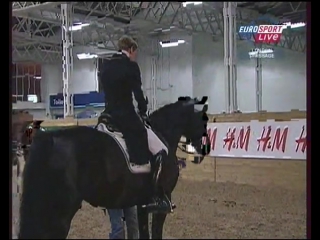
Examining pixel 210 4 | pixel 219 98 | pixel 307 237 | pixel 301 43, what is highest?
pixel 210 4

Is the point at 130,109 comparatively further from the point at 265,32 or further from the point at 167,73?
the point at 265,32

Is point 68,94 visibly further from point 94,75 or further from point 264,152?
point 264,152

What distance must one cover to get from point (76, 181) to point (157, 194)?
13.8 inches

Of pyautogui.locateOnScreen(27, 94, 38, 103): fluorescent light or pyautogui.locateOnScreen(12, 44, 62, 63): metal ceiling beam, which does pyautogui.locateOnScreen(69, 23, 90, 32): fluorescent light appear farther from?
pyautogui.locateOnScreen(27, 94, 38, 103): fluorescent light

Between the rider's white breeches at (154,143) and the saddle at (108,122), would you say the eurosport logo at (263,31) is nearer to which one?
the rider's white breeches at (154,143)

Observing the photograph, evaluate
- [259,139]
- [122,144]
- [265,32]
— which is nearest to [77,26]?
[122,144]

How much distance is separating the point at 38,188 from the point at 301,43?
122cm

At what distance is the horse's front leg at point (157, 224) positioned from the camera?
1964 millimetres

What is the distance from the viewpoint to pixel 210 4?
1940 mm

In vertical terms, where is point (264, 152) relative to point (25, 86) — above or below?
below

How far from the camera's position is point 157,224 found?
6.56 feet

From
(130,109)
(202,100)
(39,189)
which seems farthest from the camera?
(202,100)

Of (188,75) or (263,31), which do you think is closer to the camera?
(188,75)

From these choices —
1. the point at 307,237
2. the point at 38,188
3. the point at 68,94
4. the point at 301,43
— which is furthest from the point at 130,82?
the point at 307,237
